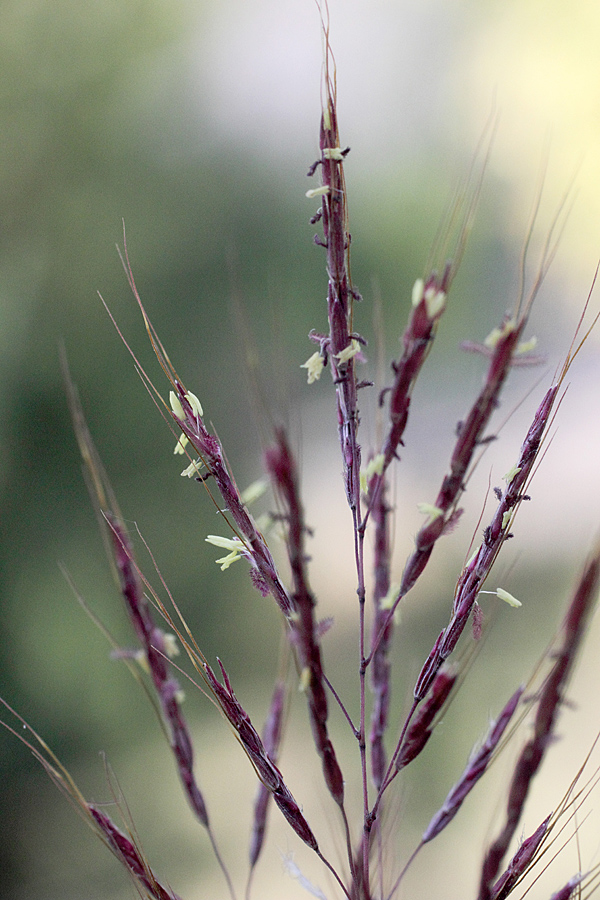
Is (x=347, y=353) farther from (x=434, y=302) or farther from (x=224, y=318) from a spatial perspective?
(x=224, y=318)

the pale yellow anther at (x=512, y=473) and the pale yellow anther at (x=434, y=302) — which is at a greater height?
the pale yellow anther at (x=434, y=302)

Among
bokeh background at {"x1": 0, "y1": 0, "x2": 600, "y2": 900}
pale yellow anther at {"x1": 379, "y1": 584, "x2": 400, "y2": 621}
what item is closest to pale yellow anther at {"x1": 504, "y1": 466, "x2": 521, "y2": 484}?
pale yellow anther at {"x1": 379, "y1": 584, "x2": 400, "y2": 621}

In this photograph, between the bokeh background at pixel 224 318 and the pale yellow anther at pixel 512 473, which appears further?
the bokeh background at pixel 224 318

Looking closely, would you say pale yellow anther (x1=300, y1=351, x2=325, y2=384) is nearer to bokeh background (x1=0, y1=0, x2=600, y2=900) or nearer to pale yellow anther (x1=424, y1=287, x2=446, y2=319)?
pale yellow anther (x1=424, y1=287, x2=446, y2=319)

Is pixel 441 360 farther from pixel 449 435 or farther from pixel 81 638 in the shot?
pixel 81 638

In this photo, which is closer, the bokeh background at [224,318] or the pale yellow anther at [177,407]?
the pale yellow anther at [177,407]

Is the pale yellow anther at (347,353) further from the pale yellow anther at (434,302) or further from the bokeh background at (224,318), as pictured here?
the bokeh background at (224,318)

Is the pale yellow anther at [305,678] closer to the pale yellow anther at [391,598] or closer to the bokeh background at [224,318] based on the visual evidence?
the pale yellow anther at [391,598]

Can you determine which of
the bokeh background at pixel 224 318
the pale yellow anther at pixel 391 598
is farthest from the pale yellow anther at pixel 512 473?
the bokeh background at pixel 224 318

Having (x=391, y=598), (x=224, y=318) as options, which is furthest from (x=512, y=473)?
(x=224, y=318)

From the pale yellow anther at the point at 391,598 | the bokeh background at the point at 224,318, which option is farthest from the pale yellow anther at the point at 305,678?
the bokeh background at the point at 224,318
